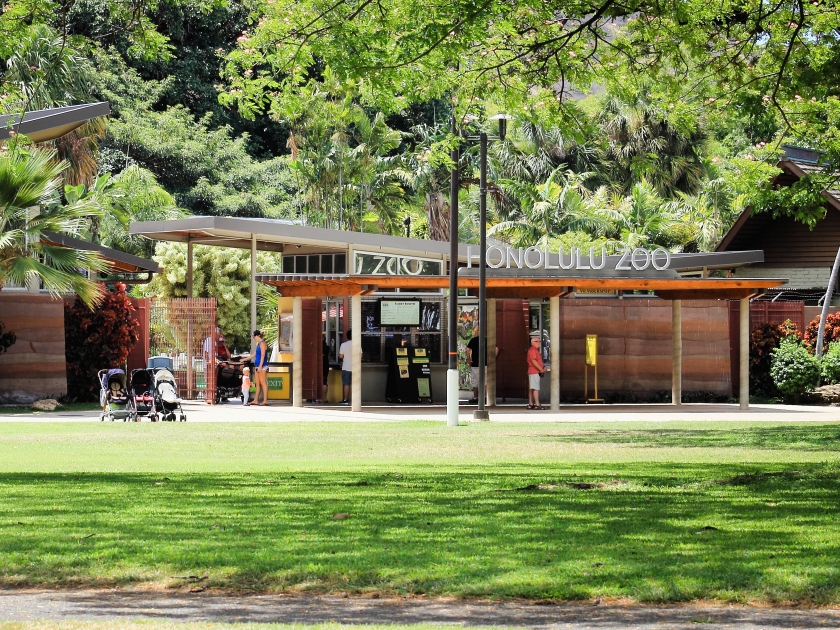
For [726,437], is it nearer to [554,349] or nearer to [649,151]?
[554,349]

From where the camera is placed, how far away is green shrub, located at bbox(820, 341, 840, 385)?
30.0m

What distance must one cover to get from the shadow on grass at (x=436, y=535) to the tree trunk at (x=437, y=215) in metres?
42.4

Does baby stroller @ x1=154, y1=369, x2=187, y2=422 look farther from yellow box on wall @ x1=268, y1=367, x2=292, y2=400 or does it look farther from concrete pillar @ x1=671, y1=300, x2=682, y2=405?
concrete pillar @ x1=671, y1=300, x2=682, y2=405

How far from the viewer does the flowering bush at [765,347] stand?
3183 centimetres

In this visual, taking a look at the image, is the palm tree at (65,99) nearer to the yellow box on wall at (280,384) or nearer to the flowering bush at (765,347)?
Answer: the yellow box on wall at (280,384)

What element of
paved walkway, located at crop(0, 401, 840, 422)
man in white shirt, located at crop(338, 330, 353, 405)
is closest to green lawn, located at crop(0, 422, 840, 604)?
paved walkway, located at crop(0, 401, 840, 422)

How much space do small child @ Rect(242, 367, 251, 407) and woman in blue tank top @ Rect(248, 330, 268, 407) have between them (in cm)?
20

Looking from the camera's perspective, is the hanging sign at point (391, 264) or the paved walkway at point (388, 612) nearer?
the paved walkway at point (388, 612)

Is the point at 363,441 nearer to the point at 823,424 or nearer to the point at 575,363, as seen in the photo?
the point at 823,424

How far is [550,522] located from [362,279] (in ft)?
53.5

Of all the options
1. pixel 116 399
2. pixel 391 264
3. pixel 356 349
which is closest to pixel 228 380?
pixel 391 264

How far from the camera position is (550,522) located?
966 centimetres

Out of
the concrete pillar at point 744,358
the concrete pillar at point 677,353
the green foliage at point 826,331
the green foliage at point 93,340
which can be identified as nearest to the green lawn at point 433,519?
the green foliage at point 93,340

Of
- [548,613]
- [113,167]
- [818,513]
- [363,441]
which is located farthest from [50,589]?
[113,167]
